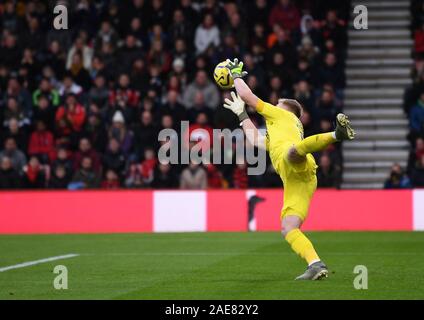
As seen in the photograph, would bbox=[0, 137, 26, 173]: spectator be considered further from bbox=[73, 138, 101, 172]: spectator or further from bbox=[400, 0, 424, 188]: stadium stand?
bbox=[400, 0, 424, 188]: stadium stand

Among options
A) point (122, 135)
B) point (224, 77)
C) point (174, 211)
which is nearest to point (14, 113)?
point (122, 135)

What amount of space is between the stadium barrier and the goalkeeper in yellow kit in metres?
8.82

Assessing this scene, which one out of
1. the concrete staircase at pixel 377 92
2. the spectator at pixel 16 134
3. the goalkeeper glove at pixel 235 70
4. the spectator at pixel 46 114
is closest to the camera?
the goalkeeper glove at pixel 235 70

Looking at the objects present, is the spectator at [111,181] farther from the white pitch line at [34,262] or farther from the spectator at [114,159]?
the white pitch line at [34,262]

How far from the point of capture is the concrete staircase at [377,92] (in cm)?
2466

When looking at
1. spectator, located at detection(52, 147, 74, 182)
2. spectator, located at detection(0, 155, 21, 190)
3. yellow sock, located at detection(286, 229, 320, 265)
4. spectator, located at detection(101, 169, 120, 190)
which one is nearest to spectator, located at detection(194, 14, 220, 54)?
spectator, located at detection(101, 169, 120, 190)

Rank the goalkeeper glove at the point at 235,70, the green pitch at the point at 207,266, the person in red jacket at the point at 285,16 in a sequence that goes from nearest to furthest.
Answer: the green pitch at the point at 207,266 → the goalkeeper glove at the point at 235,70 → the person in red jacket at the point at 285,16

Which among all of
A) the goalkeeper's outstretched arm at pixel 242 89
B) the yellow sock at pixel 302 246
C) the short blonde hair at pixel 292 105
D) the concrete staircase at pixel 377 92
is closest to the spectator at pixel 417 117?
the concrete staircase at pixel 377 92

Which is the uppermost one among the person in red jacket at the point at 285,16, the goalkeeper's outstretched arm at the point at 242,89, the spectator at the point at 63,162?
the person in red jacket at the point at 285,16

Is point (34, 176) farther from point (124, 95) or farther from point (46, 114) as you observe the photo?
point (124, 95)

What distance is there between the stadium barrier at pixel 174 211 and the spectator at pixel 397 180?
773 millimetres

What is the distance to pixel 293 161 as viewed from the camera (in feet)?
38.4

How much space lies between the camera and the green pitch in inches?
424
